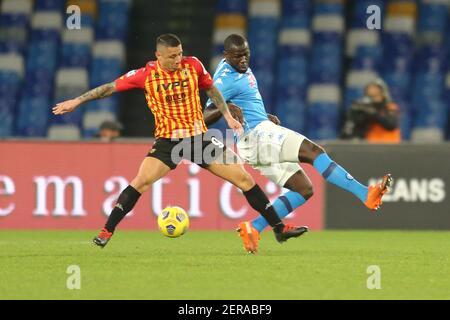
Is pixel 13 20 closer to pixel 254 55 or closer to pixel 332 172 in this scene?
pixel 254 55

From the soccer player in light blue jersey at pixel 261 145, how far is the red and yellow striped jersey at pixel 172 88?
210 mm

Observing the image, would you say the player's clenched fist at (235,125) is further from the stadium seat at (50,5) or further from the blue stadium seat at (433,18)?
the blue stadium seat at (433,18)

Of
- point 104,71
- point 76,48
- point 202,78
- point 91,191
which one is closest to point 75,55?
point 76,48

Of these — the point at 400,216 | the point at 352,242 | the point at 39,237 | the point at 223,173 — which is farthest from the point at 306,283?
the point at 400,216

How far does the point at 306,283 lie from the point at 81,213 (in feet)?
18.1

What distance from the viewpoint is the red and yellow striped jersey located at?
327 inches

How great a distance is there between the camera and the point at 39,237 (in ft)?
34.7

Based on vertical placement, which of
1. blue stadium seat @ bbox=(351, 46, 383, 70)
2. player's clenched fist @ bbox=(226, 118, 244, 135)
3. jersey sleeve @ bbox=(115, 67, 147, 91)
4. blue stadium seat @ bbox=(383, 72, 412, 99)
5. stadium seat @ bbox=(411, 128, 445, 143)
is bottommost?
player's clenched fist @ bbox=(226, 118, 244, 135)

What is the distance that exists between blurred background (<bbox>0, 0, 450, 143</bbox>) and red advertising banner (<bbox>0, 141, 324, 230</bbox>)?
3.82 meters

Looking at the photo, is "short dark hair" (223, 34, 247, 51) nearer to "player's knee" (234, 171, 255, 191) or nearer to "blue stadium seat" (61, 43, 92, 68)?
"player's knee" (234, 171, 255, 191)

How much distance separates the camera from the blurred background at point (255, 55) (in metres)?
15.9

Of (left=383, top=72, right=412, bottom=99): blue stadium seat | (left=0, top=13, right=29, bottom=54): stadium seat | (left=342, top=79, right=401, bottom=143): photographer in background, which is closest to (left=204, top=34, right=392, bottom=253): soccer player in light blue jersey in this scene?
(left=342, top=79, right=401, bottom=143): photographer in background
